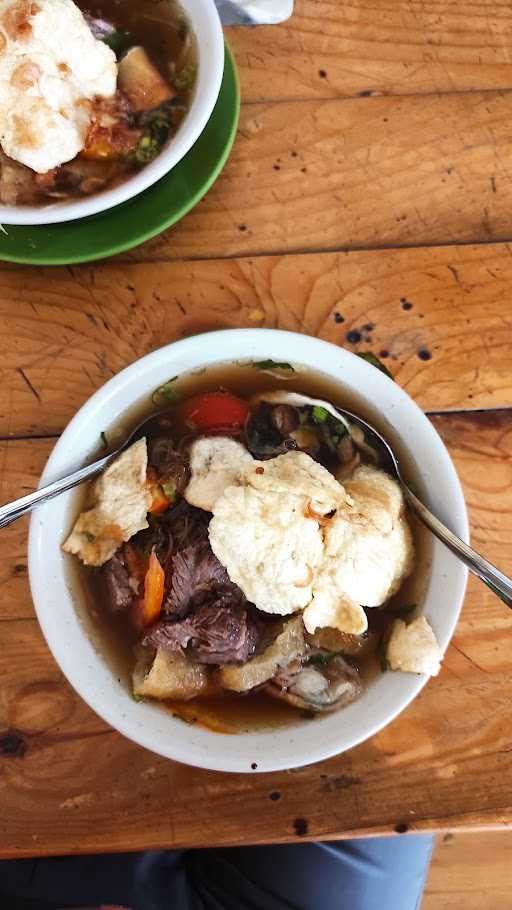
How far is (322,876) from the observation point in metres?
1.21

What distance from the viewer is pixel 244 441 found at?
96cm

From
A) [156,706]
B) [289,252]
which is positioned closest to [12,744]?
[156,706]

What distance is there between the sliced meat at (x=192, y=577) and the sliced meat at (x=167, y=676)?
6 cm

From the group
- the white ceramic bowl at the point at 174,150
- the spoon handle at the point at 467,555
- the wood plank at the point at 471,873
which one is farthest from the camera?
the wood plank at the point at 471,873

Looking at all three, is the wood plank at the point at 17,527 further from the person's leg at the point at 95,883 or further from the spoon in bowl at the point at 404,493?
the person's leg at the point at 95,883

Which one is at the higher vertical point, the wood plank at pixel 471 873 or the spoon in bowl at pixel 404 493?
the spoon in bowl at pixel 404 493

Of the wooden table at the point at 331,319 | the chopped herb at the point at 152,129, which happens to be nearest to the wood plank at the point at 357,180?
the wooden table at the point at 331,319

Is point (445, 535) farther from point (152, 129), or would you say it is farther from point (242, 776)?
point (152, 129)

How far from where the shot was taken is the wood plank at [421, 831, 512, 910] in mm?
1440

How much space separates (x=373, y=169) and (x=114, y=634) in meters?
0.73

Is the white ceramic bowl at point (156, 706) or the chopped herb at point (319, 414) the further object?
the chopped herb at point (319, 414)

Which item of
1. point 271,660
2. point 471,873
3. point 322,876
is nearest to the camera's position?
point 271,660

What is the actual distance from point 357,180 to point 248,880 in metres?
1.12

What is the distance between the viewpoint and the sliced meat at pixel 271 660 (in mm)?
908
